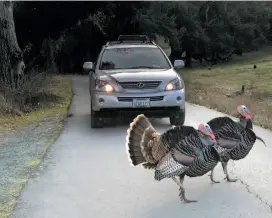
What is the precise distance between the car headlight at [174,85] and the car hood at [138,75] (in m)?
0.09

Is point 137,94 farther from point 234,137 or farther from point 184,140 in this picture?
point 184,140

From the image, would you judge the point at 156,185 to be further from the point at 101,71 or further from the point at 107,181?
the point at 101,71

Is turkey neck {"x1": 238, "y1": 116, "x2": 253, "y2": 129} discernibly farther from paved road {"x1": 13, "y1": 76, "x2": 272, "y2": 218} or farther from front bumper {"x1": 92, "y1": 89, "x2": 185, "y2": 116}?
front bumper {"x1": 92, "y1": 89, "x2": 185, "y2": 116}

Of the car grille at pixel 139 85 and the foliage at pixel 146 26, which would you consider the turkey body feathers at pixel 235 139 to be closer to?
the car grille at pixel 139 85

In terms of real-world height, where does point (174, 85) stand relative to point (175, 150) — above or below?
below

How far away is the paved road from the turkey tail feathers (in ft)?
1.69

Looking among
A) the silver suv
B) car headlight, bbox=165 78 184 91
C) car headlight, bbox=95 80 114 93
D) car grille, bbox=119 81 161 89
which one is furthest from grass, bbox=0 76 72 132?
car headlight, bbox=165 78 184 91

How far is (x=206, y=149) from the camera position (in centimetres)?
538

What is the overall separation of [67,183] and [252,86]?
15540mm

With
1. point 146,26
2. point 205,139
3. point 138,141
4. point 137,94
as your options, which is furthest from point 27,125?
point 146,26

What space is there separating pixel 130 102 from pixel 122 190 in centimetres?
399

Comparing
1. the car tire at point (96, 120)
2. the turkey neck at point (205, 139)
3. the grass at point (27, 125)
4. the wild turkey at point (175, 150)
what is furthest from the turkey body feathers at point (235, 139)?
the car tire at point (96, 120)

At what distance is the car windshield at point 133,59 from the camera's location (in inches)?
438

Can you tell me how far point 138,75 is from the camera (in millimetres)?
10172
